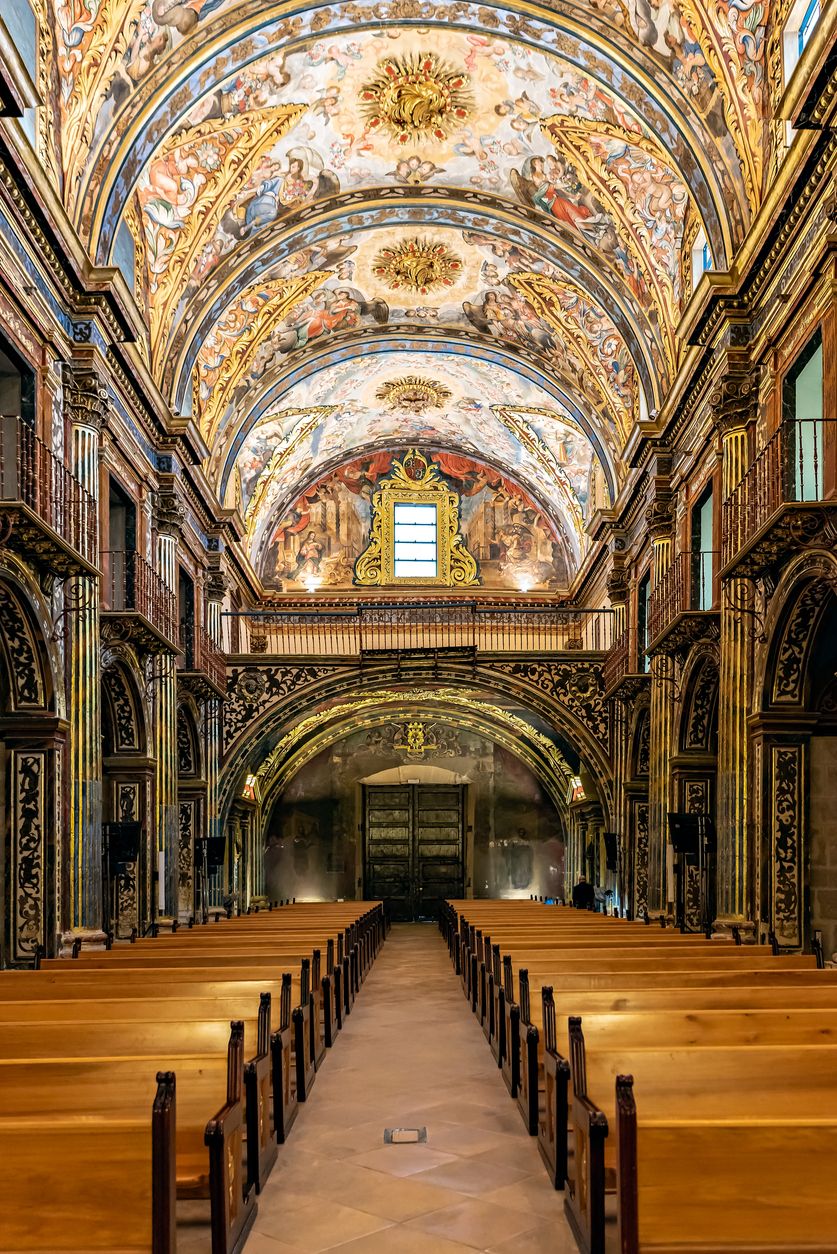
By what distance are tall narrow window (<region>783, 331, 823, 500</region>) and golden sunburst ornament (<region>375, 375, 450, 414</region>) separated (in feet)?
49.7

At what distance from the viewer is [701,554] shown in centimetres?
1759

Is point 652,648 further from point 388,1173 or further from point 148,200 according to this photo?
point 388,1173

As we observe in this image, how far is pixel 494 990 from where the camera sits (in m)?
10.6

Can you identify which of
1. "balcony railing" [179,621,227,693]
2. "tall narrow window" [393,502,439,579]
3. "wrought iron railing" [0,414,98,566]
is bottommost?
"balcony railing" [179,621,227,693]

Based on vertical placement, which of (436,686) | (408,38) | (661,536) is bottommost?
(436,686)

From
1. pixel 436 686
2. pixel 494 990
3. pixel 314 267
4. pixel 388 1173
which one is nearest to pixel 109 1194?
pixel 388 1173

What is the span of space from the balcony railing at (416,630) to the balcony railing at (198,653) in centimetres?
644

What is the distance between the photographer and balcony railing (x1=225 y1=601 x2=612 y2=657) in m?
29.4

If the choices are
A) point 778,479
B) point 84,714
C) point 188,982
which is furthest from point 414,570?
point 188,982

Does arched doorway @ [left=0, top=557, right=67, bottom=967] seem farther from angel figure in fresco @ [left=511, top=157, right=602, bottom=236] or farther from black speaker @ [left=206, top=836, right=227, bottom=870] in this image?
angel figure in fresco @ [left=511, top=157, right=602, bottom=236]

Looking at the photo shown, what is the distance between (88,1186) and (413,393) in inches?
1002

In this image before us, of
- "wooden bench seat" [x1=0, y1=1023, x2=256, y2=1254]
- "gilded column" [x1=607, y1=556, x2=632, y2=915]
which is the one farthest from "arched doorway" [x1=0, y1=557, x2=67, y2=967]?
"gilded column" [x1=607, y1=556, x2=632, y2=915]

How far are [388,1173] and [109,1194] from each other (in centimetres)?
269

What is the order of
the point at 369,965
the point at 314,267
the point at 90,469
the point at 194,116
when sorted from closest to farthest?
the point at 90,469
the point at 194,116
the point at 369,965
the point at 314,267
